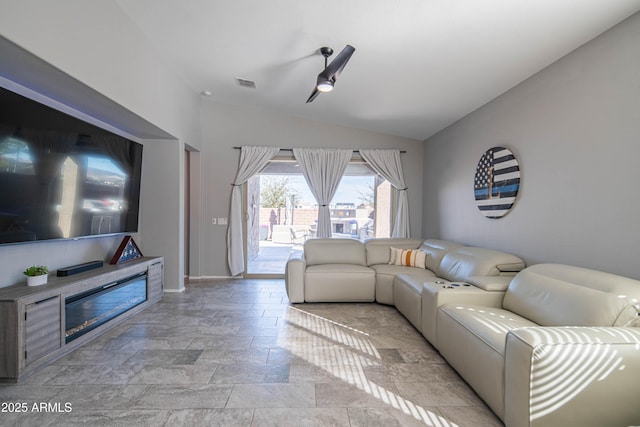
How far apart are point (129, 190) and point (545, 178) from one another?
4670 mm

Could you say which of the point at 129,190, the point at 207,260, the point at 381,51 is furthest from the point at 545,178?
the point at 207,260

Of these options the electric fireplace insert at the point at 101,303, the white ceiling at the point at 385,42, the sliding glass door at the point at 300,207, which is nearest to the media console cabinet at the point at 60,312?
the electric fireplace insert at the point at 101,303

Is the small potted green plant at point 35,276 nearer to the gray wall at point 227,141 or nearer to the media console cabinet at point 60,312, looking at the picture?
the media console cabinet at point 60,312

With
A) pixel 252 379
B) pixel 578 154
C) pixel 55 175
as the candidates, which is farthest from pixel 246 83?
pixel 578 154

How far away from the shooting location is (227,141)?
5211 mm

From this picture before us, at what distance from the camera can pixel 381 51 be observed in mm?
2832

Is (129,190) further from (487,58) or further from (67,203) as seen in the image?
(487,58)

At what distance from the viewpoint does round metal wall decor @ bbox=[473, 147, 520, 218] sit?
3006 mm

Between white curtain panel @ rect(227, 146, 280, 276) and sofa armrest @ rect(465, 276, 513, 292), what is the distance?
3764 mm

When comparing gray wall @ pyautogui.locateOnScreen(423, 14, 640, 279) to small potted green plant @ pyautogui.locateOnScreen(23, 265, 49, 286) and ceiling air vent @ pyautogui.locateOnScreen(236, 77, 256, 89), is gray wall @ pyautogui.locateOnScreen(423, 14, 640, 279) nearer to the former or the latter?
ceiling air vent @ pyautogui.locateOnScreen(236, 77, 256, 89)

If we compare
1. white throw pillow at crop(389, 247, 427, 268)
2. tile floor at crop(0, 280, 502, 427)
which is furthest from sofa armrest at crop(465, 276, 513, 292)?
white throw pillow at crop(389, 247, 427, 268)

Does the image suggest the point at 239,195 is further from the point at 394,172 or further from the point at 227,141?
the point at 394,172

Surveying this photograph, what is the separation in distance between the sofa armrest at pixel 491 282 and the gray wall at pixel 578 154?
1.42ft

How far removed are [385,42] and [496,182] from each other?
78.4 inches
